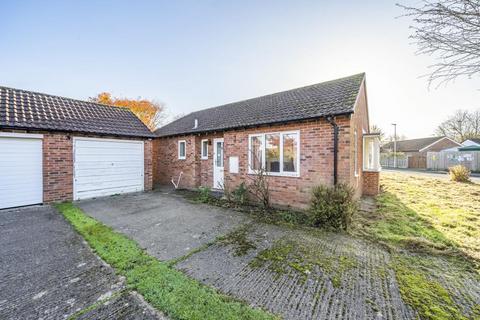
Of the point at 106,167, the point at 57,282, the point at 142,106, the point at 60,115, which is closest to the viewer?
the point at 57,282

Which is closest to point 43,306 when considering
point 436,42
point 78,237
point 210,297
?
point 210,297

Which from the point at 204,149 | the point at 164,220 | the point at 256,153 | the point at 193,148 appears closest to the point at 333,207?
Result: the point at 256,153

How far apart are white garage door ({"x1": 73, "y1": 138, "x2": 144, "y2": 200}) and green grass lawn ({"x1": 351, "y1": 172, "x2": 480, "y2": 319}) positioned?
971 cm

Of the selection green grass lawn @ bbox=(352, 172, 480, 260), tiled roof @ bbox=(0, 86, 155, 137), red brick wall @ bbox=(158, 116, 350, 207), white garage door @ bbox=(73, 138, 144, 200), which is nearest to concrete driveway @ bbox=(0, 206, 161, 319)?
white garage door @ bbox=(73, 138, 144, 200)

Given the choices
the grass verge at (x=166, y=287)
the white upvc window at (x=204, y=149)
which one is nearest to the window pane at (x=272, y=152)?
the white upvc window at (x=204, y=149)

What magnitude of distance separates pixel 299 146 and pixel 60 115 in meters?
10.0

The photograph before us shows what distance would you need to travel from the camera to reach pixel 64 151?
7703 mm

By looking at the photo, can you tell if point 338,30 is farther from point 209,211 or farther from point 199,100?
point 199,100

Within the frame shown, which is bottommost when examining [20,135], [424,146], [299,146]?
[299,146]

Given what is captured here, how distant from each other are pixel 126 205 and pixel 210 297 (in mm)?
6223

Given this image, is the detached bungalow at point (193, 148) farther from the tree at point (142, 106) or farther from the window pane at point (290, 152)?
the tree at point (142, 106)

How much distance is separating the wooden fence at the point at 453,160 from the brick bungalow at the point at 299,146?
22.2 metres

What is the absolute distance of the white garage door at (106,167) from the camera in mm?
8109

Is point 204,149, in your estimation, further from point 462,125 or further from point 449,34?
point 462,125
